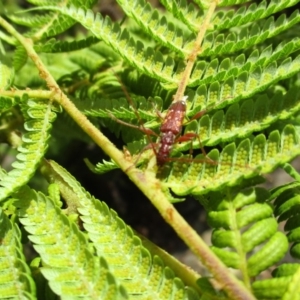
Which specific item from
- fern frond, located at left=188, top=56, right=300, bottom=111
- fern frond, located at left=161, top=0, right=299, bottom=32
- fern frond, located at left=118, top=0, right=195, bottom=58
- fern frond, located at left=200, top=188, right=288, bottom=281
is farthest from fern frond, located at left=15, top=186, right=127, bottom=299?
fern frond, located at left=161, top=0, right=299, bottom=32

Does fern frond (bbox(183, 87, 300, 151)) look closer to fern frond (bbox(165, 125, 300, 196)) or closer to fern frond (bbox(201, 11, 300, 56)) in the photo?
fern frond (bbox(165, 125, 300, 196))

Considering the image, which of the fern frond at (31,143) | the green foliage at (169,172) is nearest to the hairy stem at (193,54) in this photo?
the green foliage at (169,172)

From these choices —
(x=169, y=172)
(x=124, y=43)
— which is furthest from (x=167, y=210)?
(x=124, y=43)

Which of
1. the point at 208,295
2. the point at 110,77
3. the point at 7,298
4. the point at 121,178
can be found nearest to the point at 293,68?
the point at 208,295

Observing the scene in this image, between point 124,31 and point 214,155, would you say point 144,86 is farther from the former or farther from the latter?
point 214,155

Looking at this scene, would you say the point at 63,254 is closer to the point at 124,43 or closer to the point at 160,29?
the point at 124,43
